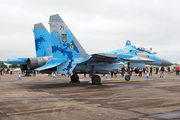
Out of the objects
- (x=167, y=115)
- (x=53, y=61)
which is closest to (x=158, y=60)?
(x=53, y=61)

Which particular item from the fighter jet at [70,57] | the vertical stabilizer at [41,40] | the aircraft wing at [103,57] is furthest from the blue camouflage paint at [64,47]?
the vertical stabilizer at [41,40]

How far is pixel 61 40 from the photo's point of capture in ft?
43.5

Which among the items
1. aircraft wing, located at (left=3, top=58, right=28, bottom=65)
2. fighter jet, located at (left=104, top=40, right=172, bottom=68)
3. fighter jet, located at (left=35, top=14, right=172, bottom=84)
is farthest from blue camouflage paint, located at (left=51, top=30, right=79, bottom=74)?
fighter jet, located at (left=104, top=40, right=172, bottom=68)

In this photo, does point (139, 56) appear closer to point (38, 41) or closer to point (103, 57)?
point (103, 57)

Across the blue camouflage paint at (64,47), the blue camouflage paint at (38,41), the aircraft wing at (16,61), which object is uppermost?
the blue camouflage paint at (38,41)

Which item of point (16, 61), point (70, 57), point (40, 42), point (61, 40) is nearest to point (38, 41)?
point (40, 42)

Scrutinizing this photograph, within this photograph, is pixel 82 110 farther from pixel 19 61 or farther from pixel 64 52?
pixel 19 61

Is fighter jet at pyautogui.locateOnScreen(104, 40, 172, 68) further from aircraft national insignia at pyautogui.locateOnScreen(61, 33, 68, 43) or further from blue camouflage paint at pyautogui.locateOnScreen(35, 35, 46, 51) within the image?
blue camouflage paint at pyautogui.locateOnScreen(35, 35, 46, 51)

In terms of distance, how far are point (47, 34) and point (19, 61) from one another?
400 centimetres

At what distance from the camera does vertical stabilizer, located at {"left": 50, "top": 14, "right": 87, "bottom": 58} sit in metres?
13.2

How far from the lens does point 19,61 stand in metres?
14.2

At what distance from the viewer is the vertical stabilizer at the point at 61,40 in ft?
43.2

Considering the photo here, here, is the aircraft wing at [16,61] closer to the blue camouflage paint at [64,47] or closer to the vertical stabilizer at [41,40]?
the vertical stabilizer at [41,40]

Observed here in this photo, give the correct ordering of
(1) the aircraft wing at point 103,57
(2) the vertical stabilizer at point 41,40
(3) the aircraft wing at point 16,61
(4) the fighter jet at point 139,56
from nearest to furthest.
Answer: (1) the aircraft wing at point 103,57 < (3) the aircraft wing at point 16,61 < (4) the fighter jet at point 139,56 < (2) the vertical stabilizer at point 41,40
